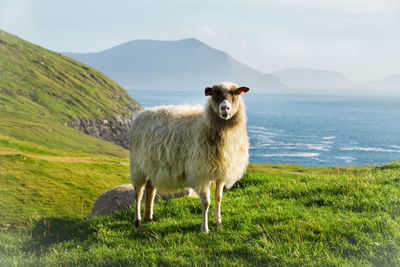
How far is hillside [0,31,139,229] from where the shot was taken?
25594 mm

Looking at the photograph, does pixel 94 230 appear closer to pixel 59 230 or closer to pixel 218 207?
pixel 59 230

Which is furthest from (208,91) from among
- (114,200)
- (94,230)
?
(114,200)

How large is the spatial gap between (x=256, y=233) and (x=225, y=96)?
Answer: 3.17 metres

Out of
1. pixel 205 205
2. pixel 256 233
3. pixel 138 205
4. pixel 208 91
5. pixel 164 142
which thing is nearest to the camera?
pixel 256 233

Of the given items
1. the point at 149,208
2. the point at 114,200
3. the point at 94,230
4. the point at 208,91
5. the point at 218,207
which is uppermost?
the point at 208,91

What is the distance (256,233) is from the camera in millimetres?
6754

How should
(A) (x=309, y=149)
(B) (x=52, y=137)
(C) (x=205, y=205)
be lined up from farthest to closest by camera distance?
(A) (x=309, y=149)
(B) (x=52, y=137)
(C) (x=205, y=205)

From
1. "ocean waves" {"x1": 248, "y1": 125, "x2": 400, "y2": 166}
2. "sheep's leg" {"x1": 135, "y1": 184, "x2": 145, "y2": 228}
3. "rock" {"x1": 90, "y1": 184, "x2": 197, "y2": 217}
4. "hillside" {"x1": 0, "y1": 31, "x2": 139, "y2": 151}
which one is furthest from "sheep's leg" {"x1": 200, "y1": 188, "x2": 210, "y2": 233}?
"hillside" {"x1": 0, "y1": 31, "x2": 139, "y2": 151}

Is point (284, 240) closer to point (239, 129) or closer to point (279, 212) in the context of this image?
point (279, 212)

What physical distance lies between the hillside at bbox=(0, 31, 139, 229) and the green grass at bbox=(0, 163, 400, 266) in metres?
4.46

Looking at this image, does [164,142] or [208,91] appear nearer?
[208,91]

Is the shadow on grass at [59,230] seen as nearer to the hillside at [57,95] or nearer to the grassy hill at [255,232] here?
the grassy hill at [255,232]

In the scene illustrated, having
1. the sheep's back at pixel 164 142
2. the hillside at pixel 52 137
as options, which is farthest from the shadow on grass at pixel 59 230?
the sheep's back at pixel 164 142

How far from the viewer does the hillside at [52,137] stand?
25.6 meters
